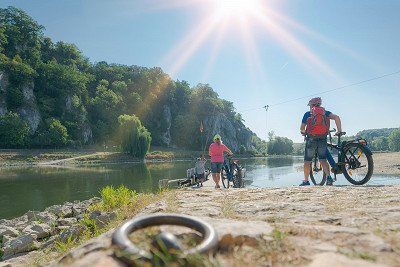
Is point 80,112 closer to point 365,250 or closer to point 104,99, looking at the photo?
point 104,99

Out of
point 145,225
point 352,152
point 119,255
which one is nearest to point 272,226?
point 145,225

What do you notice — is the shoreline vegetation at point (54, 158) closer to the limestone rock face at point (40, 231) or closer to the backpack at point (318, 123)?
the limestone rock face at point (40, 231)

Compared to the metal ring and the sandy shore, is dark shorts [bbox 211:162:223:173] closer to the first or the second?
the metal ring

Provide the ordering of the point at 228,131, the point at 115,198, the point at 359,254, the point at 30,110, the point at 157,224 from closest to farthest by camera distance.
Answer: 1. the point at 359,254
2. the point at 157,224
3. the point at 115,198
4. the point at 30,110
5. the point at 228,131

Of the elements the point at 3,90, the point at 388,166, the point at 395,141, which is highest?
the point at 3,90

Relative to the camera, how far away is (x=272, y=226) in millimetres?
2959

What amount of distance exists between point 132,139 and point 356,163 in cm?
7126

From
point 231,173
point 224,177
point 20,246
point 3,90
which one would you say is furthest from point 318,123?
point 3,90

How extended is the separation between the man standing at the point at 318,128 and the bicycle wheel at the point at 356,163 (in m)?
0.48

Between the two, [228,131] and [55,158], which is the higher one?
[228,131]

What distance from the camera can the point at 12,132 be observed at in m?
73.8

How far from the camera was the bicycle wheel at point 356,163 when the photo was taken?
7.89m

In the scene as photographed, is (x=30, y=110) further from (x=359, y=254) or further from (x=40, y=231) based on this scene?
(x=359, y=254)

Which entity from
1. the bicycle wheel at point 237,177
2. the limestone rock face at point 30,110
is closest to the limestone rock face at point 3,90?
the limestone rock face at point 30,110
